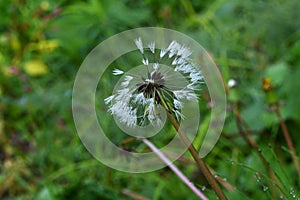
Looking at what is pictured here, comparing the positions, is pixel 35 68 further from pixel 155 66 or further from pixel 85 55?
pixel 155 66

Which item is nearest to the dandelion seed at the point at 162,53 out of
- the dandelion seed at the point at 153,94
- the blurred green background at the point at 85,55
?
the dandelion seed at the point at 153,94

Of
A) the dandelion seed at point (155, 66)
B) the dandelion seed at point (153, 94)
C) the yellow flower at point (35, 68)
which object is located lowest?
the dandelion seed at point (153, 94)

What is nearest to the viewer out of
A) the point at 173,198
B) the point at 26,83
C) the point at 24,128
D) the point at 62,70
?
the point at 173,198

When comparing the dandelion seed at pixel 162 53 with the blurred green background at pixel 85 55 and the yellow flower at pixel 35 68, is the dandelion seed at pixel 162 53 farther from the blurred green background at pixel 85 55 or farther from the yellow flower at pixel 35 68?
the yellow flower at pixel 35 68

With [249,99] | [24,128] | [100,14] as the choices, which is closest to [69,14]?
[100,14]

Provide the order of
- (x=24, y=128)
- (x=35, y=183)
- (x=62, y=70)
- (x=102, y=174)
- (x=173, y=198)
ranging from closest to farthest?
(x=173, y=198)
(x=102, y=174)
(x=35, y=183)
(x=24, y=128)
(x=62, y=70)

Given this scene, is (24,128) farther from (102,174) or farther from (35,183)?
(102,174)

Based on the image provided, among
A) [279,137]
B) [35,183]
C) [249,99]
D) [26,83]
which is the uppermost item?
[26,83]

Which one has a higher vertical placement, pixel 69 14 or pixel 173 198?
pixel 69 14
